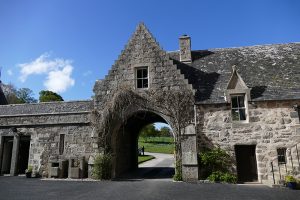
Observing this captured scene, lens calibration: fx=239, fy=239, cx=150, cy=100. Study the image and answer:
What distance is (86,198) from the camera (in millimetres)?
7832

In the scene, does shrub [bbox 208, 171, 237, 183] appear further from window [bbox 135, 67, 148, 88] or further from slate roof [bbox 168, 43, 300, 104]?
window [bbox 135, 67, 148, 88]

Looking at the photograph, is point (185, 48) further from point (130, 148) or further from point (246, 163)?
point (246, 163)

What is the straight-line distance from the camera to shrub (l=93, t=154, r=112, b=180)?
1231cm

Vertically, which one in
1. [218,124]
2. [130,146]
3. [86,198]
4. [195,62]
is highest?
[195,62]

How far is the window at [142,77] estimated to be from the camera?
532 inches

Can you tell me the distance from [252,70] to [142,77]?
643cm

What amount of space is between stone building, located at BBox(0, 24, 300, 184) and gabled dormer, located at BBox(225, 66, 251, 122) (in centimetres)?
5

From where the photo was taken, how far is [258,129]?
1162cm

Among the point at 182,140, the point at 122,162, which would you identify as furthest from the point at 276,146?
the point at 122,162

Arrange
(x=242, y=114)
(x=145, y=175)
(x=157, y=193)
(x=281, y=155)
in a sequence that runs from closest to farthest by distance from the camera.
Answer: (x=157, y=193) → (x=281, y=155) → (x=242, y=114) → (x=145, y=175)

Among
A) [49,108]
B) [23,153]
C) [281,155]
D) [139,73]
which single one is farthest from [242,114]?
[23,153]

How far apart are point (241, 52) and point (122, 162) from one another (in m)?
10.7

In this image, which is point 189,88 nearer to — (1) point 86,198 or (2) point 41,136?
(1) point 86,198

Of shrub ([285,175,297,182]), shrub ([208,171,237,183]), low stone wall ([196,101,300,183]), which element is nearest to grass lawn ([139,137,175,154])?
low stone wall ([196,101,300,183])
